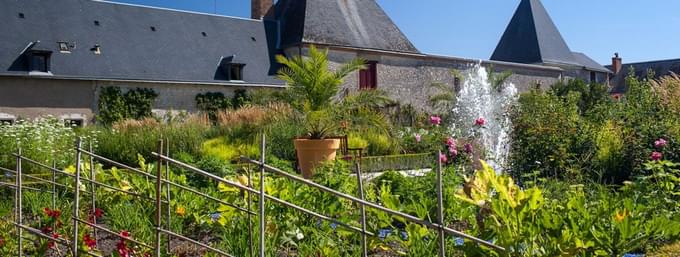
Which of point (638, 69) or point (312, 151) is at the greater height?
point (638, 69)

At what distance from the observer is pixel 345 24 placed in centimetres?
2105

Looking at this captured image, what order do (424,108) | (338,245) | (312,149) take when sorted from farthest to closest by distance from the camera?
(424,108) → (312,149) → (338,245)

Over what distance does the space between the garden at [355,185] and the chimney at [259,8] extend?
35.4 feet

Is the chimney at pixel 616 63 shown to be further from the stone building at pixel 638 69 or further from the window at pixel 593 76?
the window at pixel 593 76

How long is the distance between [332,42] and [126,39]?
613 cm

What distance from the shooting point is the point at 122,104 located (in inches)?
666

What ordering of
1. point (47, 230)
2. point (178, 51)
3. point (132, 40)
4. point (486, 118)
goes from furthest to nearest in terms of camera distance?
point (178, 51) → point (132, 40) → point (486, 118) → point (47, 230)

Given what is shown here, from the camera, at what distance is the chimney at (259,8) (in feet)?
73.0

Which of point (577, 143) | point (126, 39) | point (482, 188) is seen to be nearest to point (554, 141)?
point (577, 143)

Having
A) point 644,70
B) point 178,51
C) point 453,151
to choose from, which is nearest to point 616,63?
point 644,70

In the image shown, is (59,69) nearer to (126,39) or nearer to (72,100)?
(72,100)

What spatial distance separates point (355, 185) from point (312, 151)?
438 centimetres

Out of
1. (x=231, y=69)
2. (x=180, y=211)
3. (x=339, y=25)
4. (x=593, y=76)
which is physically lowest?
(x=180, y=211)

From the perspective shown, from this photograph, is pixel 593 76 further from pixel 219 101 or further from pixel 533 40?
pixel 219 101
